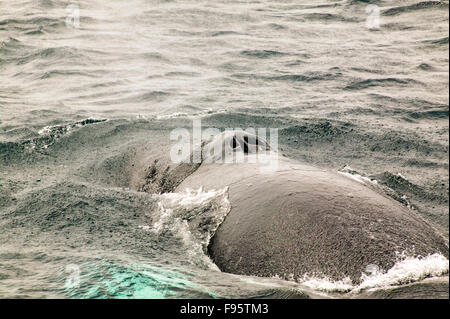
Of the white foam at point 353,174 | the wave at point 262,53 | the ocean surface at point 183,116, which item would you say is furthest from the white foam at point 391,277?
the wave at point 262,53

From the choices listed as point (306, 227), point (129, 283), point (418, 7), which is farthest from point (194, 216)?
point (418, 7)

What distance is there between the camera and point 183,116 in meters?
7.18

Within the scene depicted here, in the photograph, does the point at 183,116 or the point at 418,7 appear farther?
the point at 418,7

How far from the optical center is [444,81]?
8.43 metres

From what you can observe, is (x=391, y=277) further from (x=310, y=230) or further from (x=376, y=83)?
(x=376, y=83)

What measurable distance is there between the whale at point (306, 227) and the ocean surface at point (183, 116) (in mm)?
107

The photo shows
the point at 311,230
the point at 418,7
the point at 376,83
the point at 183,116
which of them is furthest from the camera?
the point at 418,7

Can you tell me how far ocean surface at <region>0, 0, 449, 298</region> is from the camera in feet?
8.78

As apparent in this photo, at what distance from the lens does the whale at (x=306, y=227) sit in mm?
2719

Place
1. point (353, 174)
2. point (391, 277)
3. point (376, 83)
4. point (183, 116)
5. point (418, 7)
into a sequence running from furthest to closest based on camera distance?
1. point (418, 7)
2. point (376, 83)
3. point (183, 116)
4. point (353, 174)
5. point (391, 277)

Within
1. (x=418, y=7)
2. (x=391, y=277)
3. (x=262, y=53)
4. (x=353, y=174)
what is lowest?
(x=353, y=174)

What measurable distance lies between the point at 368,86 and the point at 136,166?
17.0 feet

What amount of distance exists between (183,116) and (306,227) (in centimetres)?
456

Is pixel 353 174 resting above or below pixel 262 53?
below
